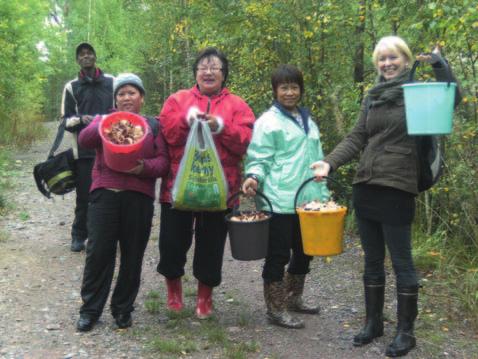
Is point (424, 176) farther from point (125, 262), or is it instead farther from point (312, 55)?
point (312, 55)

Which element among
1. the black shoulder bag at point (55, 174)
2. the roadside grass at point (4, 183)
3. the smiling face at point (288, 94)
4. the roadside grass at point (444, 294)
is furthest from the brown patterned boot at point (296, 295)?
the roadside grass at point (4, 183)

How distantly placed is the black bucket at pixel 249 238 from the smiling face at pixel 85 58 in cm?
297

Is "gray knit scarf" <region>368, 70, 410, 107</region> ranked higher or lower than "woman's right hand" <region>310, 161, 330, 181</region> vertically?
higher

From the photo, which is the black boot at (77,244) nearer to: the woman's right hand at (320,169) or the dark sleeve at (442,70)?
the woman's right hand at (320,169)

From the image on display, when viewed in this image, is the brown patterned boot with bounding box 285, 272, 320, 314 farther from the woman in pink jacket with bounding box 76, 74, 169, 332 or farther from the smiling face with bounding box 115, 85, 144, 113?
the smiling face with bounding box 115, 85, 144, 113

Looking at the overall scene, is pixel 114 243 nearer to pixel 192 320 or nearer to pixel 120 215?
pixel 120 215

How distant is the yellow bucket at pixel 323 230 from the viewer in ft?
12.2

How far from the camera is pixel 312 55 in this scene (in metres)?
7.04

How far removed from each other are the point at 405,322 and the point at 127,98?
2.43 metres

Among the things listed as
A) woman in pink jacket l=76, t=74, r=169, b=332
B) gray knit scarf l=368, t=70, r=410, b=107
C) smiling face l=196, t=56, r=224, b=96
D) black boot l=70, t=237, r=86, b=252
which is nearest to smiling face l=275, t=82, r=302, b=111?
smiling face l=196, t=56, r=224, b=96

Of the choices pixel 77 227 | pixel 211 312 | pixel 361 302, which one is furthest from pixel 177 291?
pixel 77 227

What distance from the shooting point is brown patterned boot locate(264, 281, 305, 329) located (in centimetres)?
416

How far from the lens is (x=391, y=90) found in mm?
3471

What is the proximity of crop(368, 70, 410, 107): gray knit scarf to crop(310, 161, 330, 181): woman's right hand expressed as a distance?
1.66ft
